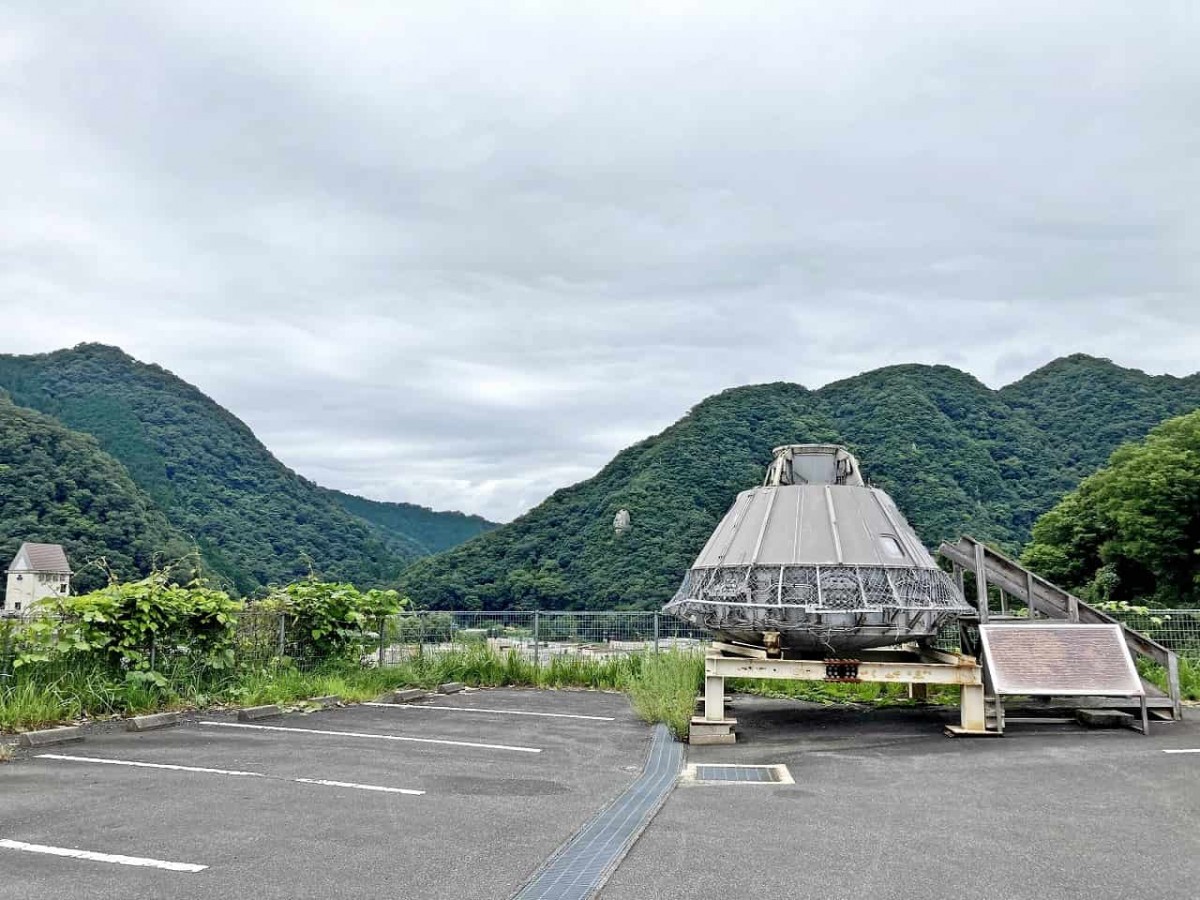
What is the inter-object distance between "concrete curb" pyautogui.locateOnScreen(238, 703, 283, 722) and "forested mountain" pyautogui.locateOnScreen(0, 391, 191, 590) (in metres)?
60.1

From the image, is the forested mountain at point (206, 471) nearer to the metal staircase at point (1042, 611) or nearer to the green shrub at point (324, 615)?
the green shrub at point (324, 615)

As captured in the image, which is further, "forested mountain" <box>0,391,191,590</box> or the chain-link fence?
"forested mountain" <box>0,391,191,590</box>

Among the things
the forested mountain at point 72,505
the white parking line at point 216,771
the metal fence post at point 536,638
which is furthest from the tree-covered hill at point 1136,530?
the forested mountain at point 72,505

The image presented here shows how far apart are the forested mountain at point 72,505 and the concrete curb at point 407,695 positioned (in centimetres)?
5873

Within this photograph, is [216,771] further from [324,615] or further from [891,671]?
[891,671]

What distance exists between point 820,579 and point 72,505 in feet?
245

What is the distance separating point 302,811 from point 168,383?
129 m

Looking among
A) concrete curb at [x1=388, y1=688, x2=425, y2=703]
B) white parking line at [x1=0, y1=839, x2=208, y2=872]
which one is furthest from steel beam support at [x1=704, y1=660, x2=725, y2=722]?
white parking line at [x1=0, y1=839, x2=208, y2=872]

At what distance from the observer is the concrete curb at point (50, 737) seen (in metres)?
9.04

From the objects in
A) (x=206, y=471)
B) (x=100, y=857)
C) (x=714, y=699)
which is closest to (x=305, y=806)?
(x=100, y=857)

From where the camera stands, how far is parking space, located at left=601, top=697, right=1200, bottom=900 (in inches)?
199

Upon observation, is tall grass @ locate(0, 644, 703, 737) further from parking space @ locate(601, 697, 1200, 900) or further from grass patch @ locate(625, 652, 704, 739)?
parking space @ locate(601, 697, 1200, 900)

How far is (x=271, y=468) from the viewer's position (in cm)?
11019

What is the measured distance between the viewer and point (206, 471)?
105m
